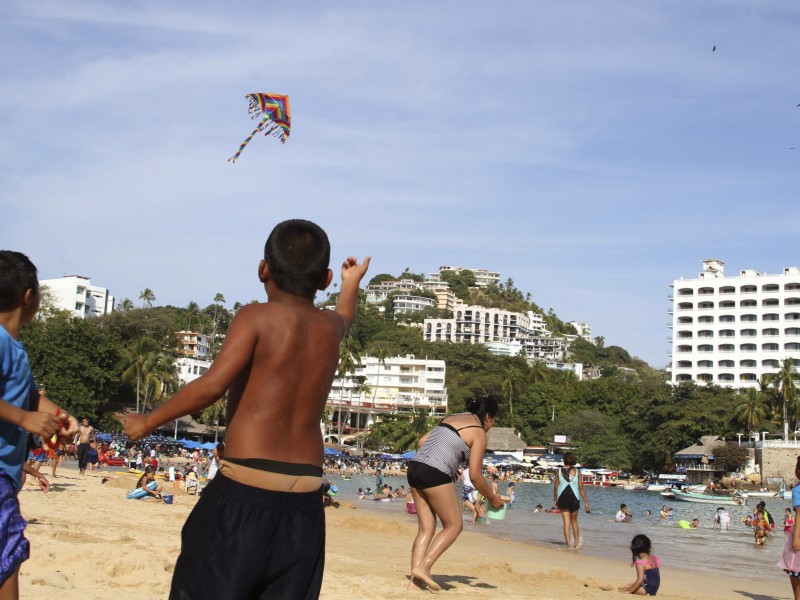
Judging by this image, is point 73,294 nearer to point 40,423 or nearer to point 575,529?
point 575,529

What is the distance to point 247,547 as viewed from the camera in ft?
9.48

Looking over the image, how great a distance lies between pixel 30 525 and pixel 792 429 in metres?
92.8

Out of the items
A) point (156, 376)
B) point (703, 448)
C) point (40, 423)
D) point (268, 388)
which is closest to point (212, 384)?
point (268, 388)

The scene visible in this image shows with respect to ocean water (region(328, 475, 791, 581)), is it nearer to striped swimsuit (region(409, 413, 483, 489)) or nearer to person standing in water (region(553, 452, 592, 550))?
person standing in water (region(553, 452, 592, 550))

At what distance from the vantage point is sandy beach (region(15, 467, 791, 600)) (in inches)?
273

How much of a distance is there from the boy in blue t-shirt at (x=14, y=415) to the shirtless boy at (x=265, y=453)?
0.63 m

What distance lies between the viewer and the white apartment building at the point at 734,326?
114 m

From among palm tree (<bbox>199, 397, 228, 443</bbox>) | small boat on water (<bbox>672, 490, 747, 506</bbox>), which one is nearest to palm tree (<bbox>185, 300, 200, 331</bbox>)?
palm tree (<bbox>199, 397, 228, 443</bbox>)

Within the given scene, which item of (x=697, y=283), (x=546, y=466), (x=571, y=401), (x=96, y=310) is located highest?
(x=697, y=283)

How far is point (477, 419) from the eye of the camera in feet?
25.2

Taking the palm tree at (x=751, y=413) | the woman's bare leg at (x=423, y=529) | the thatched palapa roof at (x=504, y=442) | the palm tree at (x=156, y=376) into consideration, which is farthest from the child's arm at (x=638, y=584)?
the thatched palapa roof at (x=504, y=442)

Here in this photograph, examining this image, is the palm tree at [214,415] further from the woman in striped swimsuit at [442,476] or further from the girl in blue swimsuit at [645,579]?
the woman in striped swimsuit at [442,476]

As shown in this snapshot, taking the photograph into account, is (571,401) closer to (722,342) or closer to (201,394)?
(722,342)

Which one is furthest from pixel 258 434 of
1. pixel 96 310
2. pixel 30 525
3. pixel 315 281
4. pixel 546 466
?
pixel 96 310
